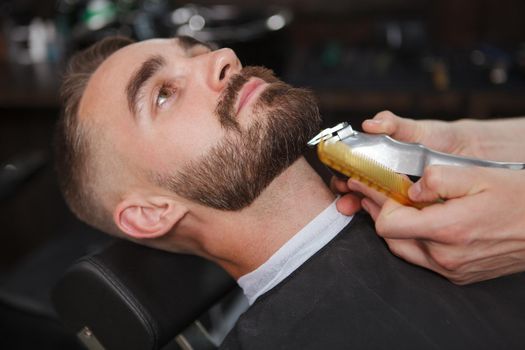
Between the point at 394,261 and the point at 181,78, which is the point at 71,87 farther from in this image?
the point at 394,261

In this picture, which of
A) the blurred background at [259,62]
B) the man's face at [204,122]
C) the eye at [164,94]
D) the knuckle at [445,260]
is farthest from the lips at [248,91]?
the blurred background at [259,62]

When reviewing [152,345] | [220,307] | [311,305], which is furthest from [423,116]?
[152,345]

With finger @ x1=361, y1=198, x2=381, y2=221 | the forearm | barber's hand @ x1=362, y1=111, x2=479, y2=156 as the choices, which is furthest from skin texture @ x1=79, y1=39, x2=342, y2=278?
the forearm

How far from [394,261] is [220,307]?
0.61 m

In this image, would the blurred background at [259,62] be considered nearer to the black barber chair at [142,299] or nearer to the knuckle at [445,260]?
the black barber chair at [142,299]

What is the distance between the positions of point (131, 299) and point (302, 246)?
40 cm

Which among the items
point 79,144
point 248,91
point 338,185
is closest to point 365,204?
point 338,185

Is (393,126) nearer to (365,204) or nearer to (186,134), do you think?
(365,204)

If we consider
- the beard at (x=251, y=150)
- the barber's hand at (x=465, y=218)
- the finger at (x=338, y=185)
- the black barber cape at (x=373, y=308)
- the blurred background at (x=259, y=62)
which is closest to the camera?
the barber's hand at (x=465, y=218)

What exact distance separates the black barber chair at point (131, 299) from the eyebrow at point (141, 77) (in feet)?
1.14

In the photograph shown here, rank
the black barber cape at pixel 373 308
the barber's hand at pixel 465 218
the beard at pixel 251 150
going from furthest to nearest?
the beard at pixel 251 150, the black barber cape at pixel 373 308, the barber's hand at pixel 465 218

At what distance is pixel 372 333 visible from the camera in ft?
3.87

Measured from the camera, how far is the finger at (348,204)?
4.45 feet

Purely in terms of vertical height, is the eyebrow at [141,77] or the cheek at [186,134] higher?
the eyebrow at [141,77]
